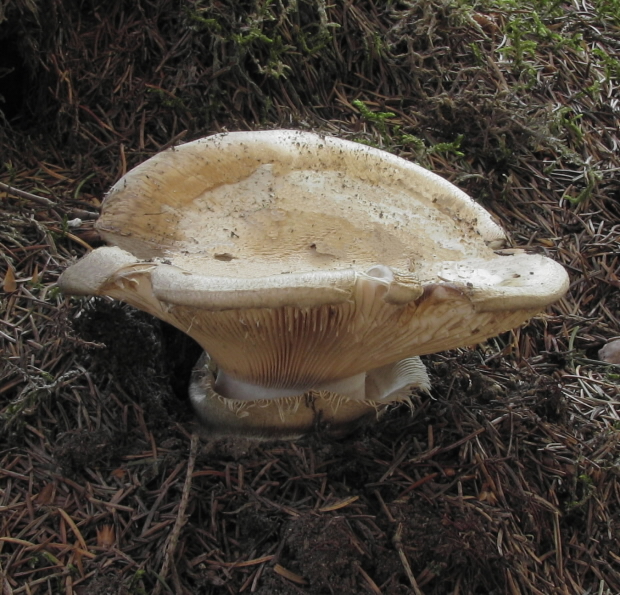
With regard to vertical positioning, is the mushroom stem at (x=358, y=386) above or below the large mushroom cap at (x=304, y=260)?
below

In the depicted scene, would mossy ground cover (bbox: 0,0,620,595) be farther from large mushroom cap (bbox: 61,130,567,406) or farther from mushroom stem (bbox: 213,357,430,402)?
large mushroom cap (bbox: 61,130,567,406)

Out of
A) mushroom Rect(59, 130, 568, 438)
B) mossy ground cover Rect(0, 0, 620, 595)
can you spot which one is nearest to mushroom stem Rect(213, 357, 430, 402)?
mushroom Rect(59, 130, 568, 438)

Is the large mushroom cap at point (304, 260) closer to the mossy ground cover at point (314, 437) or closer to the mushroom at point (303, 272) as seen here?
the mushroom at point (303, 272)

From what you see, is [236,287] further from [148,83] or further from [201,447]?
[148,83]

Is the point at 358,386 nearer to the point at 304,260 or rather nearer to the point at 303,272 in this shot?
the point at 304,260

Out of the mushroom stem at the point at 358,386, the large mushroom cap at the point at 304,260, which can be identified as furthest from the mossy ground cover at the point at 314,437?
the large mushroom cap at the point at 304,260

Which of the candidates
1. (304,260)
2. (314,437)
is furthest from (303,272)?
(314,437)
